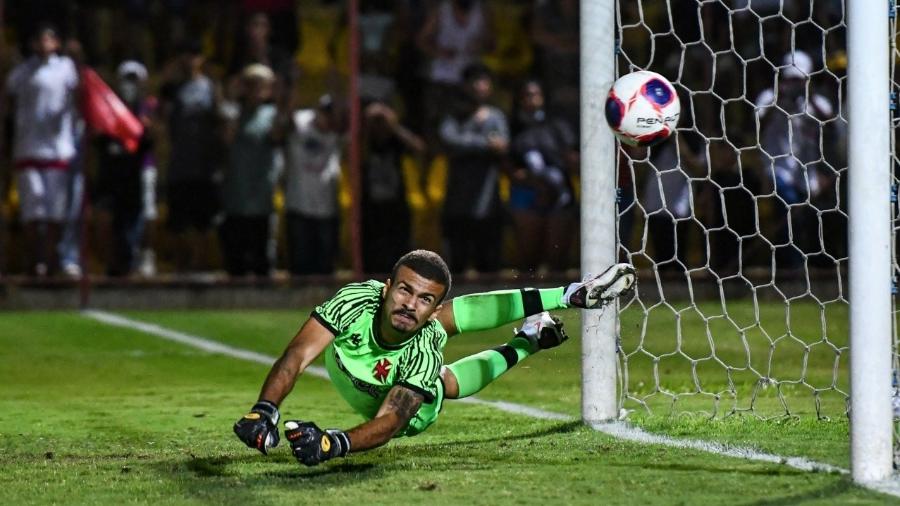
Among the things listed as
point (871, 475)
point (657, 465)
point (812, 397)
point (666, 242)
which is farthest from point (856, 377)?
point (666, 242)

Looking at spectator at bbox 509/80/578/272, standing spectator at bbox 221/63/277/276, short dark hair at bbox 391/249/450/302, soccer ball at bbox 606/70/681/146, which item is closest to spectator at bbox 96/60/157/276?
standing spectator at bbox 221/63/277/276

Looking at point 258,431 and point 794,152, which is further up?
point 794,152

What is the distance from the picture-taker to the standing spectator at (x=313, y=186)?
13.9m

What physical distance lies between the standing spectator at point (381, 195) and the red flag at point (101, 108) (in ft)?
6.74

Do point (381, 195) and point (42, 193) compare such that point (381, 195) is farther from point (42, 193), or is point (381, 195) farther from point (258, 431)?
point (258, 431)

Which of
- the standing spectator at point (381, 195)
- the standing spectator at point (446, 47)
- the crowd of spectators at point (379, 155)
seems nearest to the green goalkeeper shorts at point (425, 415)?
the crowd of spectators at point (379, 155)

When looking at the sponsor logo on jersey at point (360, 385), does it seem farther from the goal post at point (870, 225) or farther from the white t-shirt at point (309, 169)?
the white t-shirt at point (309, 169)

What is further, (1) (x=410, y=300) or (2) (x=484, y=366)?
(2) (x=484, y=366)

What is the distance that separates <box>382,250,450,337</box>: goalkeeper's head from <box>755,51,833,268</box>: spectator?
5886 mm

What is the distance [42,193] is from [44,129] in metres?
0.53

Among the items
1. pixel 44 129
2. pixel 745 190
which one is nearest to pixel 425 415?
pixel 745 190

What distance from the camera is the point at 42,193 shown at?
1353 cm

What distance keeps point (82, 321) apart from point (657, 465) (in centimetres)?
790

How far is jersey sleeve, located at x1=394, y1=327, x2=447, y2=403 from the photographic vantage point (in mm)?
6332
